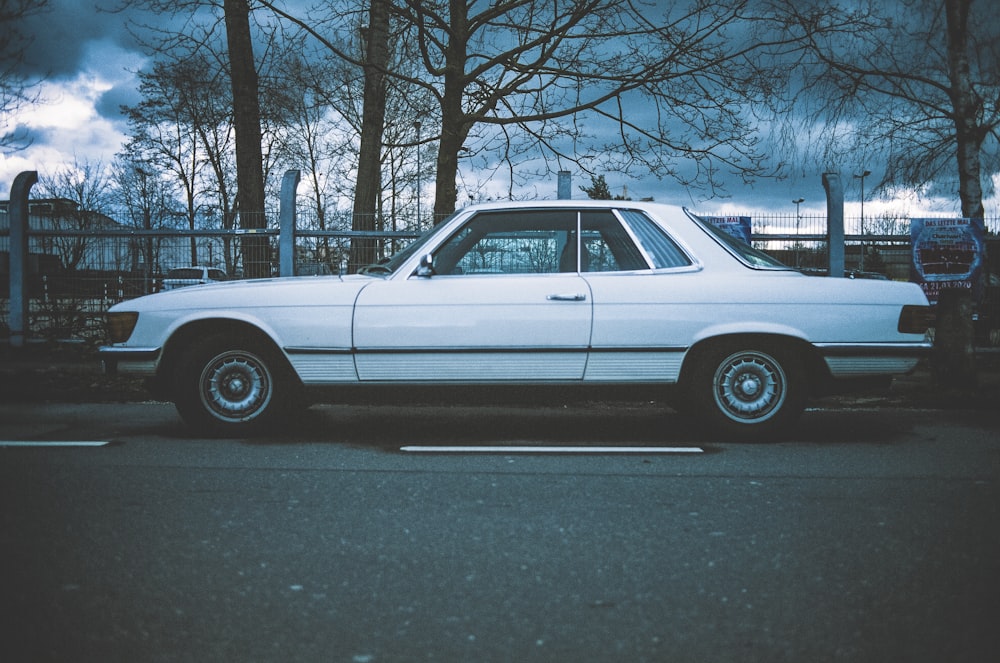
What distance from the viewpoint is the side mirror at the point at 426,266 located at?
5.67 m

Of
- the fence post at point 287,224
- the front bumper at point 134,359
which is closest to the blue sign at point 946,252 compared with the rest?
the fence post at point 287,224

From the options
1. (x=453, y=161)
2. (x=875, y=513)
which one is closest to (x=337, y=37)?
Answer: (x=453, y=161)

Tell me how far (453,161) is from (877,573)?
11.2 meters

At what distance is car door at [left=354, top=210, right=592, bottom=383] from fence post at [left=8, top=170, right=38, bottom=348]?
7255 millimetres

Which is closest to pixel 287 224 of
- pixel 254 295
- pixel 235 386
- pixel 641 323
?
pixel 254 295

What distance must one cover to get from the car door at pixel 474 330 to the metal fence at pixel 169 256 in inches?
204

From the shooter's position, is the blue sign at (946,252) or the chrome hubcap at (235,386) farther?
the blue sign at (946,252)

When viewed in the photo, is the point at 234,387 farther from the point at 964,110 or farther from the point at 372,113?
the point at 372,113

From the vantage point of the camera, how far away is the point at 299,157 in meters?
37.5

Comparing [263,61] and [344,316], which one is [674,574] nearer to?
[344,316]

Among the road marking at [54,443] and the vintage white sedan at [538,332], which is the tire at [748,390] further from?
the road marking at [54,443]

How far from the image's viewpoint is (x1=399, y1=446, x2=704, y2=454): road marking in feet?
17.4

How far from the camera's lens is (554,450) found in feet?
17.6

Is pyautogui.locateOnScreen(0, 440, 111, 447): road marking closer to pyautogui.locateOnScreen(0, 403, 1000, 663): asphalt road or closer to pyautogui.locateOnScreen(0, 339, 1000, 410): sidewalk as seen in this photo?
pyautogui.locateOnScreen(0, 403, 1000, 663): asphalt road
